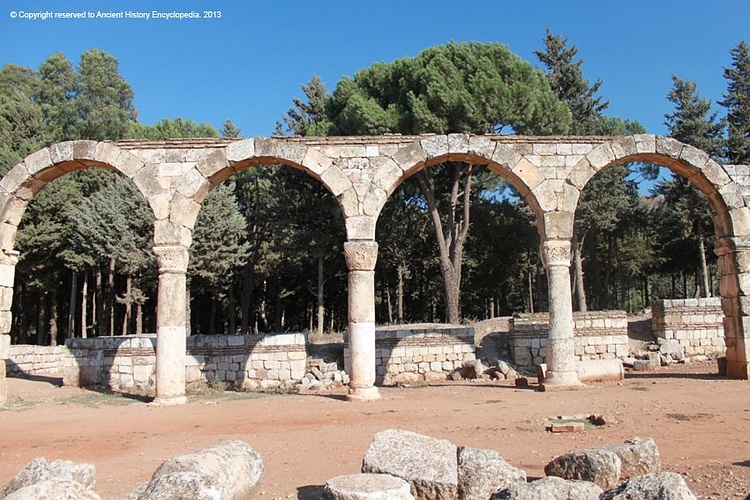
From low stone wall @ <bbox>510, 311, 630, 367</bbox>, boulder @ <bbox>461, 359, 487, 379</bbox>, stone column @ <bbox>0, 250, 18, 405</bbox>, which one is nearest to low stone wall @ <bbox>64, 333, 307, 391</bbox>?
stone column @ <bbox>0, 250, 18, 405</bbox>

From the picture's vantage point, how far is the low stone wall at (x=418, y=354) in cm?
1570

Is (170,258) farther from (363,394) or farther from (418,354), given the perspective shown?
(418,354)

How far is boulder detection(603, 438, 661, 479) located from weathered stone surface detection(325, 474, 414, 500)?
6.73 feet

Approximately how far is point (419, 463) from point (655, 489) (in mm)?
1834

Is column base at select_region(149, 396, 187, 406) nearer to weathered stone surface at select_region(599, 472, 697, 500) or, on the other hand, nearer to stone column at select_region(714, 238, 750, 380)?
weathered stone surface at select_region(599, 472, 697, 500)

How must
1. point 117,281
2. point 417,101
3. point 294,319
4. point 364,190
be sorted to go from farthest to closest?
point 294,319 → point 117,281 → point 417,101 → point 364,190

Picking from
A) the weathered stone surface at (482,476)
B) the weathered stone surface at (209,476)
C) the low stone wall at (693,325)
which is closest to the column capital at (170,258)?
the weathered stone surface at (209,476)

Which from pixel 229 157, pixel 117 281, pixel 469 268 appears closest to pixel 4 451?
pixel 229 157

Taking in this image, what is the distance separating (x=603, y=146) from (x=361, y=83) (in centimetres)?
1435

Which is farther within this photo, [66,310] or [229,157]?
[66,310]

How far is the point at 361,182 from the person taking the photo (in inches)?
486

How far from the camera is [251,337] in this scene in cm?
1505

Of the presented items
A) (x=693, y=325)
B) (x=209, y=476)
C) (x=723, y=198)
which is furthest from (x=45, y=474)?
(x=693, y=325)

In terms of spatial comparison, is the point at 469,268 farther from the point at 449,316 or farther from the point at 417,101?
the point at 417,101
